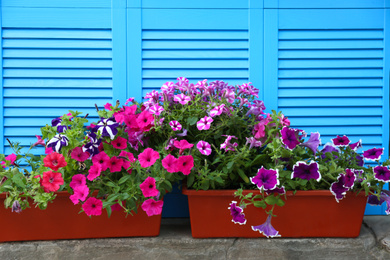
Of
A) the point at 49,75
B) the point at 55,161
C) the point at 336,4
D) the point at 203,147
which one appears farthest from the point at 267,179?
the point at 49,75

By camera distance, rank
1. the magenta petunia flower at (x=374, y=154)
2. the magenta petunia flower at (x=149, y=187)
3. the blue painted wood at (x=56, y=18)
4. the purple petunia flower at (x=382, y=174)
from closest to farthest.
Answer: the magenta petunia flower at (x=149, y=187)
the purple petunia flower at (x=382, y=174)
the magenta petunia flower at (x=374, y=154)
the blue painted wood at (x=56, y=18)

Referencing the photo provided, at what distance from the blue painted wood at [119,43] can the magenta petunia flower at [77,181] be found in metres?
0.65

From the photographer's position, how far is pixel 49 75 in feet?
7.34

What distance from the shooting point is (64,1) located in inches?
88.1

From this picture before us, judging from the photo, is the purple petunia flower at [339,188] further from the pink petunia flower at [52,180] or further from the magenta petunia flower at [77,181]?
the pink petunia flower at [52,180]

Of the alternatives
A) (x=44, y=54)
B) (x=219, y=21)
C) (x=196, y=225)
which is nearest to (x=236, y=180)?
(x=196, y=225)

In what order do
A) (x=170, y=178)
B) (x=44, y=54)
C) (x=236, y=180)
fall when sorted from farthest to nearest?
(x=44, y=54)
(x=236, y=180)
(x=170, y=178)

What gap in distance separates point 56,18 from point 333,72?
1724mm

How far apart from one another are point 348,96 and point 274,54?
526mm

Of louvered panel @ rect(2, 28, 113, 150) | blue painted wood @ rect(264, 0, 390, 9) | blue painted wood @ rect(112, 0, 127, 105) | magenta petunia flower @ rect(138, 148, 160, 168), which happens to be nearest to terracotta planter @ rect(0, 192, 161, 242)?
magenta petunia flower @ rect(138, 148, 160, 168)

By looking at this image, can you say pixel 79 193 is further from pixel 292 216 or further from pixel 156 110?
pixel 292 216

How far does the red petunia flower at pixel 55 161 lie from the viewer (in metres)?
1.70

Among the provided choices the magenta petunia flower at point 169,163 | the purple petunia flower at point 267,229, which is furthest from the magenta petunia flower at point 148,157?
the purple petunia flower at point 267,229

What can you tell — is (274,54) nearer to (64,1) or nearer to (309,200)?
(309,200)
